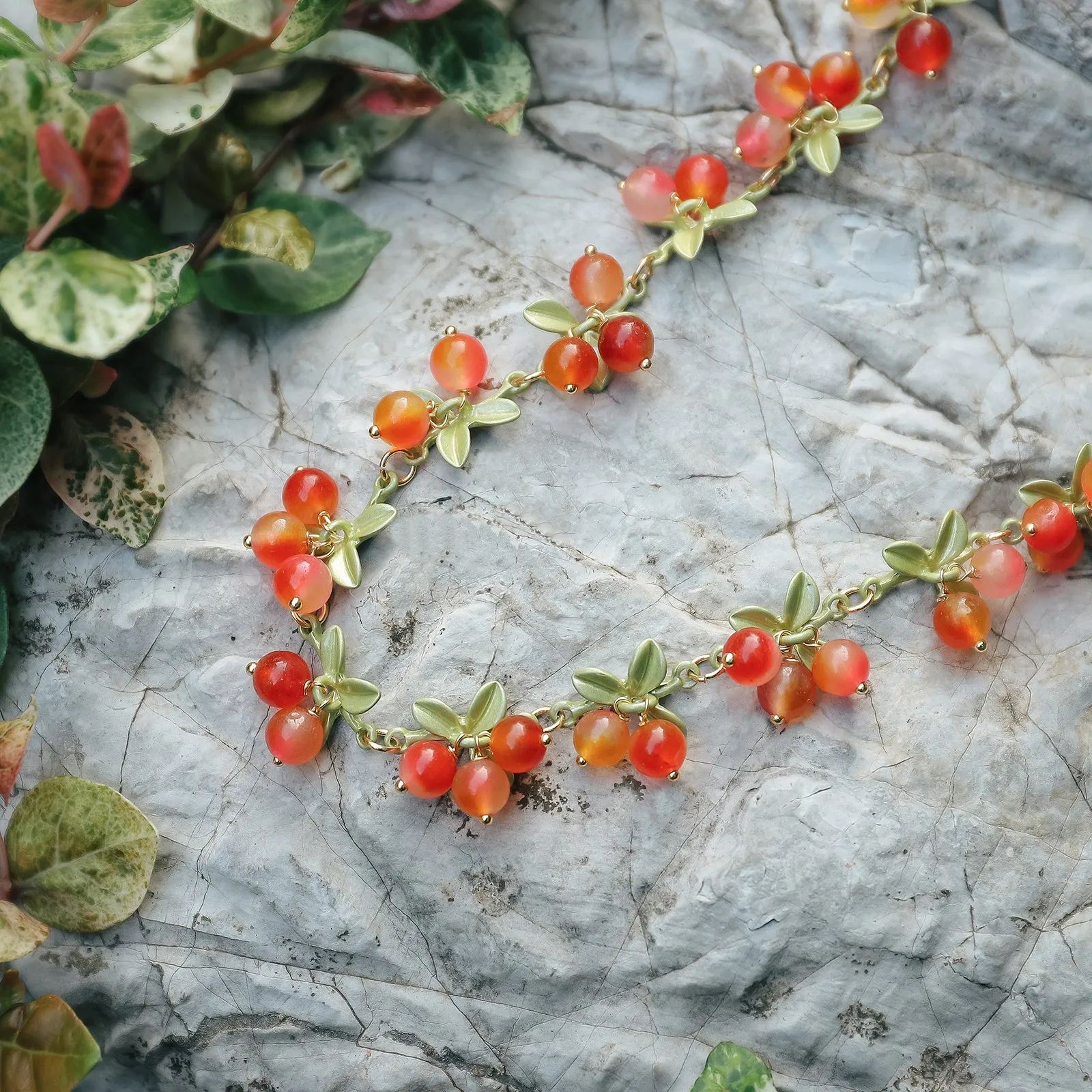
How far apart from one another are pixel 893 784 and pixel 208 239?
1211 mm

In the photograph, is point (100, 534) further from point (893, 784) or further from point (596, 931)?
point (893, 784)

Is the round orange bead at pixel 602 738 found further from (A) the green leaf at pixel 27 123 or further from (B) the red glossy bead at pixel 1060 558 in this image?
(A) the green leaf at pixel 27 123

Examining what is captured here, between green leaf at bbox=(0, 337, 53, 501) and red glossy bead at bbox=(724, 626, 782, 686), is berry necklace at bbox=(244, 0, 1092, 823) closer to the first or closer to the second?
red glossy bead at bbox=(724, 626, 782, 686)

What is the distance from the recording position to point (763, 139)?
155 centimetres

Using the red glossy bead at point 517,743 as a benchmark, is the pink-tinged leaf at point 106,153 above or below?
above

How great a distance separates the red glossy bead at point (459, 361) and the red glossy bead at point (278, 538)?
11.2 inches

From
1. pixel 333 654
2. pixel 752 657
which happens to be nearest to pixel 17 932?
pixel 333 654

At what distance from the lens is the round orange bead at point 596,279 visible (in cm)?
152

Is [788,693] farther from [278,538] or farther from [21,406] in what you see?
[21,406]

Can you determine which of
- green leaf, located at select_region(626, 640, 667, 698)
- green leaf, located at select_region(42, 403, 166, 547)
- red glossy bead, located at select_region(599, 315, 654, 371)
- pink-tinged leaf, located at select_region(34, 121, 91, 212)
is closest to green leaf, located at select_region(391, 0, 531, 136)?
red glossy bead, located at select_region(599, 315, 654, 371)

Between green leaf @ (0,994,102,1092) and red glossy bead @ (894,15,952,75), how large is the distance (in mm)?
1640

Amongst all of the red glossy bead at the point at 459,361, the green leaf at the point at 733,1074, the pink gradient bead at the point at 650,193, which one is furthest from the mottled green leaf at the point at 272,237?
the green leaf at the point at 733,1074

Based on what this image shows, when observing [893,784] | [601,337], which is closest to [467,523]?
[601,337]

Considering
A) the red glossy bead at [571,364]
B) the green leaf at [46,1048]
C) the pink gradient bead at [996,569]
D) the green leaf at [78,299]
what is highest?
the green leaf at [78,299]
